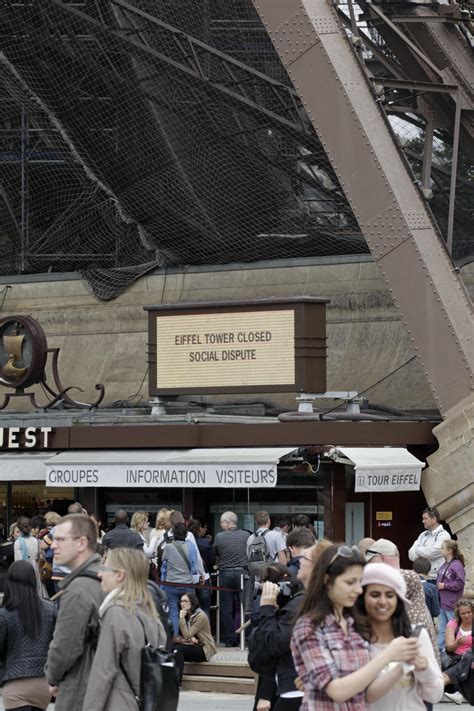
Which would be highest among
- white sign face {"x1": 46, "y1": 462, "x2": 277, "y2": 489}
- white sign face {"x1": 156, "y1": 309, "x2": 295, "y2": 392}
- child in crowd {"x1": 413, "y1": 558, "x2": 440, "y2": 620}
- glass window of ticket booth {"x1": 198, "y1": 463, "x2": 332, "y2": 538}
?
white sign face {"x1": 156, "y1": 309, "x2": 295, "y2": 392}

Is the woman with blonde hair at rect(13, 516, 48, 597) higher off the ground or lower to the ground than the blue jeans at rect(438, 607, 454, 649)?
higher

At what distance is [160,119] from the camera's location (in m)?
27.5

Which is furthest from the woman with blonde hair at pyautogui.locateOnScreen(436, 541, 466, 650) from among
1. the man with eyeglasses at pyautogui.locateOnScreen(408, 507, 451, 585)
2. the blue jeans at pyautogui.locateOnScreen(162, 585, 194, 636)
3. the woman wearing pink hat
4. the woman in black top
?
the woman wearing pink hat

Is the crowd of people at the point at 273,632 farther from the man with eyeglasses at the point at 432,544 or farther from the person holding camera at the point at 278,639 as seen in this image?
the man with eyeglasses at the point at 432,544

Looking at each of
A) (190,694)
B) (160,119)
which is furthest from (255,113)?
(190,694)

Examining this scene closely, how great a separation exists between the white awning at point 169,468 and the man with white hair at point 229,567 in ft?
6.00

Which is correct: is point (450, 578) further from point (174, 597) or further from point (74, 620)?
point (74, 620)

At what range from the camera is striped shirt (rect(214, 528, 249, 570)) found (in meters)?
18.5

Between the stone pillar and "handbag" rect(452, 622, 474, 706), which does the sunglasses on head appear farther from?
the stone pillar

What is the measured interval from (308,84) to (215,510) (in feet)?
21.3

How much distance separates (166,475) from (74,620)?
45.3 feet

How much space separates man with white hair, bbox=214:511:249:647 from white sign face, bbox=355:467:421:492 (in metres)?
2.02

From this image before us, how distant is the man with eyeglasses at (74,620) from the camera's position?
738cm

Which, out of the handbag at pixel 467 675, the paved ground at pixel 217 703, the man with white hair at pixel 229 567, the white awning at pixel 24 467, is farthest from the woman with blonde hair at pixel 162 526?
the handbag at pixel 467 675
